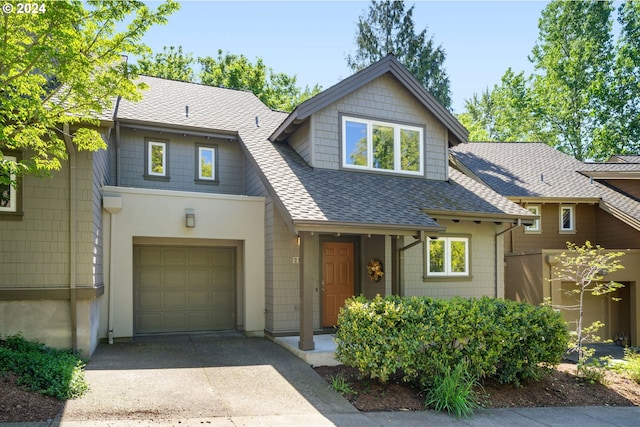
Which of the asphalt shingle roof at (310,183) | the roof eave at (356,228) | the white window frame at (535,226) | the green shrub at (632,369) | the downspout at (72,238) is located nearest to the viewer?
the downspout at (72,238)

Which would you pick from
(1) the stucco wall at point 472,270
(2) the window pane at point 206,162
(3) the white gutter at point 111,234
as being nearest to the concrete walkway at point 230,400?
(3) the white gutter at point 111,234

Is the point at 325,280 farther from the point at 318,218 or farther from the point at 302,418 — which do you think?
the point at 302,418

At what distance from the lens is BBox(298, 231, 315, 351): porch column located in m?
8.55

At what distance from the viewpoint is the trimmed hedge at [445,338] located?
6977 millimetres

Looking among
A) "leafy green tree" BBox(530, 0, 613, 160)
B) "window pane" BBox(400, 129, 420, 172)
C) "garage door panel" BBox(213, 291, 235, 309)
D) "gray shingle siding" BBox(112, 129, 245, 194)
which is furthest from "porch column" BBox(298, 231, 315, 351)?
"leafy green tree" BBox(530, 0, 613, 160)

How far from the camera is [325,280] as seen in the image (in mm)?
11008

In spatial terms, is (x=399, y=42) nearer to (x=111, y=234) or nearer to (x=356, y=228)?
(x=356, y=228)

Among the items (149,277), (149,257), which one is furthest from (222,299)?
(149,257)

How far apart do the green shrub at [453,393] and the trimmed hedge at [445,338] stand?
0.48 ft

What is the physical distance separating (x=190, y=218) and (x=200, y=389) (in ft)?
14.6

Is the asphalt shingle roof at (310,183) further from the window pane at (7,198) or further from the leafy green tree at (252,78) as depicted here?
the leafy green tree at (252,78)

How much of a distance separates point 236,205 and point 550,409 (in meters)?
7.23

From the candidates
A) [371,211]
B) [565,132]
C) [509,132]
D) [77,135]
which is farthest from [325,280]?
[509,132]

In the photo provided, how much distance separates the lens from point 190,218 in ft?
33.6
